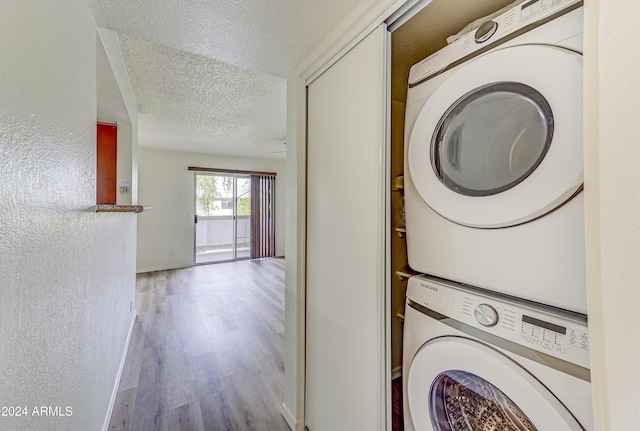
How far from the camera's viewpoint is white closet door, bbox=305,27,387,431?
3.19ft

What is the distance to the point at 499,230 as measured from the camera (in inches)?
28.5

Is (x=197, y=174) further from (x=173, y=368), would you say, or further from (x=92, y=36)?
(x=92, y=36)

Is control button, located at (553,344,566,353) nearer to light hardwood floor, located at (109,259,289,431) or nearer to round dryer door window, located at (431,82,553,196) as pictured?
round dryer door window, located at (431,82,553,196)

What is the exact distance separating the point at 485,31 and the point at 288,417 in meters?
2.08

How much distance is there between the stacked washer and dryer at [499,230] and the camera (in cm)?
60

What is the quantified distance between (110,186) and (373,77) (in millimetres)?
1896

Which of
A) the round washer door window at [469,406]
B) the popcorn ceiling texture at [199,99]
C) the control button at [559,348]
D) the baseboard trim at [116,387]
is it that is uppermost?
the popcorn ceiling texture at [199,99]

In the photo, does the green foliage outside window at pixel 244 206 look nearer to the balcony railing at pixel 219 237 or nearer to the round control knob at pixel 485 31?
the balcony railing at pixel 219 237

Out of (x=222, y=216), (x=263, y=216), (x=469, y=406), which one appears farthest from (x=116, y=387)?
A: (x=222, y=216)

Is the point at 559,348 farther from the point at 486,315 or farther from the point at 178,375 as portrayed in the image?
the point at 178,375

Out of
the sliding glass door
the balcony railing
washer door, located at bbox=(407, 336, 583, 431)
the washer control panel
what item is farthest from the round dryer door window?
the balcony railing

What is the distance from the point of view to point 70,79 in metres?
0.87

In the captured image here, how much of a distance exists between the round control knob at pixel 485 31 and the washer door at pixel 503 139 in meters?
0.07

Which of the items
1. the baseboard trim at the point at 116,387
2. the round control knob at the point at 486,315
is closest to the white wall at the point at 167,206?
the baseboard trim at the point at 116,387
